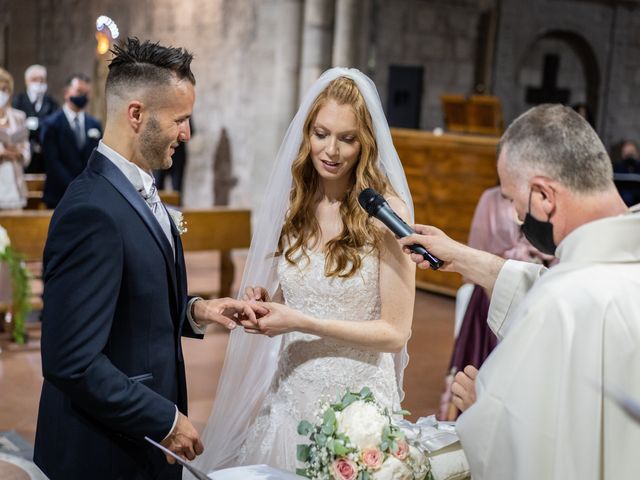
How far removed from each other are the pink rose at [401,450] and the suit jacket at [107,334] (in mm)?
539

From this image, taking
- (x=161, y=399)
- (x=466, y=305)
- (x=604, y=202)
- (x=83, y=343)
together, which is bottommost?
(x=466, y=305)

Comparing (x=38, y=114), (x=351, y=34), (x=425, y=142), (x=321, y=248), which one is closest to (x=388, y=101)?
(x=351, y=34)

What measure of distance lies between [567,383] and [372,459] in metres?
0.49

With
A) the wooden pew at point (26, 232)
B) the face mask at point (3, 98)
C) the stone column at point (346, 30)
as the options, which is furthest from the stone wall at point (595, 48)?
the wooden pew at point (26, 232)

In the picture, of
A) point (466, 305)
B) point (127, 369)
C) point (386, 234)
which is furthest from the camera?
point (466, 305)

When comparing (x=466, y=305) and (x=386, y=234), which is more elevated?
(x=386, y=234)

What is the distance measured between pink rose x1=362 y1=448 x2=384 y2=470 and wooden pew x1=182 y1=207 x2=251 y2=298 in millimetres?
5543

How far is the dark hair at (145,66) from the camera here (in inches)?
87.0

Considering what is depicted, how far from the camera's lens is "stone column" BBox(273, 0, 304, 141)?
9.97 meters

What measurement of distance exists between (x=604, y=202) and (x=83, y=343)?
1177 mm

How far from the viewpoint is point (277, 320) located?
2717mm

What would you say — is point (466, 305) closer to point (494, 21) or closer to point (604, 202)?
point (604, 202)

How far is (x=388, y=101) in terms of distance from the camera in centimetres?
1145

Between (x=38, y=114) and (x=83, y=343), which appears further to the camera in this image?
(x=38, y=114)
